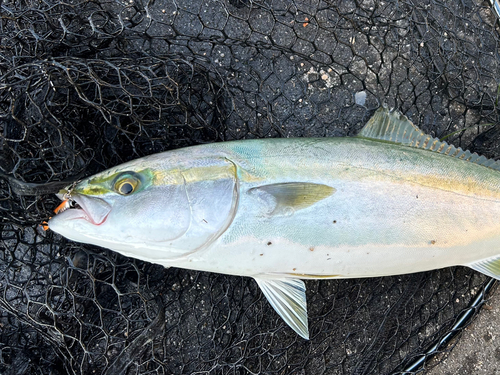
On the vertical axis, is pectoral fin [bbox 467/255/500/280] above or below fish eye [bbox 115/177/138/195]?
below

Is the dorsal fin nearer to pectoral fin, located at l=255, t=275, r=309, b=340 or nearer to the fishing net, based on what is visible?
the fishing net

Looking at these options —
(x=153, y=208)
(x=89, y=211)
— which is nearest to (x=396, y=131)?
(x=153, y=208)

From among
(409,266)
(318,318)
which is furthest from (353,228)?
(318,318)

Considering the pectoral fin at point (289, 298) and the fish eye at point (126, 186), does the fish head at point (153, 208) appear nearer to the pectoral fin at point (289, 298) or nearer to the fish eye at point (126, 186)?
the fish eye at point (126, 186)

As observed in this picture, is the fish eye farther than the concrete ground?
No

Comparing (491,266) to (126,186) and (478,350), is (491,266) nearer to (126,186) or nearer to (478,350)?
(478,350)

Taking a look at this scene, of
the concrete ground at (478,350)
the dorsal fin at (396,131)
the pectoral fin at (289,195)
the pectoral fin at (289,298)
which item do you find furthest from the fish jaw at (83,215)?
the concrete ground at (478,350)

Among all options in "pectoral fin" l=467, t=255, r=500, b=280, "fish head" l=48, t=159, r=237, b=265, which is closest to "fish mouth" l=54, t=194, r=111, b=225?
"fish head" l=48, t=159, r=237, b=265

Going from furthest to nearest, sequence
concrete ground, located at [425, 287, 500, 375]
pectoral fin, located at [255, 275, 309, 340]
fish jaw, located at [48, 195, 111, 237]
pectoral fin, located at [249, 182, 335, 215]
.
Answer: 1. concrete ground, located at [425, 287, 500, 375]
2. pectoral fin, located at [255, 275, 309, 340]
3. pectoral fin, located at [249, 182, 335, 215]
4. fish jaw, located at [48, 195, 111, 237]

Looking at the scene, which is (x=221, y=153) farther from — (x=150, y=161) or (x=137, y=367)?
(x=137, y=367)
